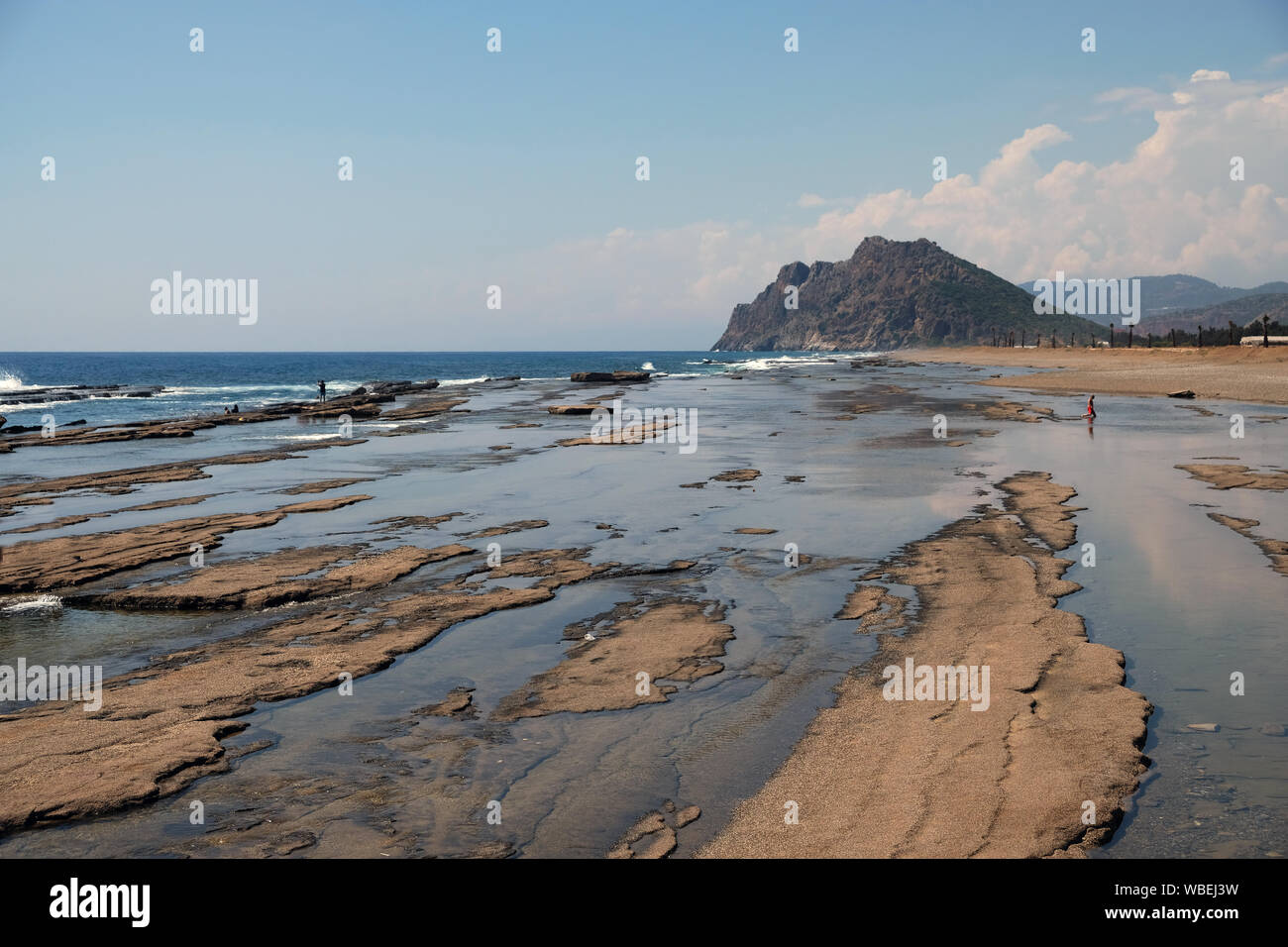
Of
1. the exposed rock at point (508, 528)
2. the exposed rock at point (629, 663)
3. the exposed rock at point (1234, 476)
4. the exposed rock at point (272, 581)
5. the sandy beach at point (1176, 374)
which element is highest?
the sandy beach at point (1176, 374)

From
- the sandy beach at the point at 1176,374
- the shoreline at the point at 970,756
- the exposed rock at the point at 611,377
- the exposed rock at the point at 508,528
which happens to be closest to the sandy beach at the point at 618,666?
the shoreline at the point at 970,756

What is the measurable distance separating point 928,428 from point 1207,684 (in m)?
30.1

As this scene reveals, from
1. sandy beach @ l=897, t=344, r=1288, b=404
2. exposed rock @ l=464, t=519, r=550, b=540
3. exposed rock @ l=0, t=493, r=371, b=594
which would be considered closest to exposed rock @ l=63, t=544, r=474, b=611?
exposed rock @ l=0, t=493, r=371, b=594

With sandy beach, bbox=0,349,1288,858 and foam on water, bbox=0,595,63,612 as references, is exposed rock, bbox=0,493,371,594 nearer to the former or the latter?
sandy beach, bbox=0,349,1288,858

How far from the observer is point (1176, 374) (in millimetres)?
65250

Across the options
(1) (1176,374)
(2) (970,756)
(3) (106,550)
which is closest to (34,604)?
(3) (106,550)

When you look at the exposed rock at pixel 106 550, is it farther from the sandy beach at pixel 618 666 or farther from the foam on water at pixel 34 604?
the foam on water at pixel 34 604

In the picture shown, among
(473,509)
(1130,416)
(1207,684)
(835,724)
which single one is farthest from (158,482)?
(1130,416)

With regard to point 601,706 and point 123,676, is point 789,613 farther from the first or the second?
point 123,676

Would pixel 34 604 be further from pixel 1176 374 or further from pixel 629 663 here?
pixel 1176 374

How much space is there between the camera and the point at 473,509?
21422 millimetres

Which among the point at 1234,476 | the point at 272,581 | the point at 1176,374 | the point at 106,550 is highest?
the point at 1176,374

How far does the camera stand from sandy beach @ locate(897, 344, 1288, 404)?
53438 mm

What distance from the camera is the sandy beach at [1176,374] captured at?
175 feet
